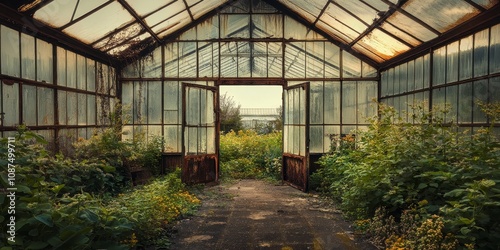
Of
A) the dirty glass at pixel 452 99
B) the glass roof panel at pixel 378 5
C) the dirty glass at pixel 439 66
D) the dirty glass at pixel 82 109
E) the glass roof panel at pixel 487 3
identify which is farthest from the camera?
the dirty glass at pixel 82 109

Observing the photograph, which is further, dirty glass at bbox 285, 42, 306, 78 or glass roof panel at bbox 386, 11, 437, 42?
dirty glass at bbox 285, 42, 306, 78

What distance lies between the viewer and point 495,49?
5434 millimetres

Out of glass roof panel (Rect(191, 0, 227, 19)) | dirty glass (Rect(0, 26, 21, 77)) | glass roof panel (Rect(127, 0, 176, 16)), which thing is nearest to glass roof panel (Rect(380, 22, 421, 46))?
glass roof panel (Rect(191, 0, 227, 19))

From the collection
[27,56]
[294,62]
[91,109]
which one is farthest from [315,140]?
[27,56]

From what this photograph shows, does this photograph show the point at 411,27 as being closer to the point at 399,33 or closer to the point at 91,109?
the point at 399,33

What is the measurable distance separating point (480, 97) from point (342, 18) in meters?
3.54

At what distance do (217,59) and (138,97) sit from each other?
2.27m

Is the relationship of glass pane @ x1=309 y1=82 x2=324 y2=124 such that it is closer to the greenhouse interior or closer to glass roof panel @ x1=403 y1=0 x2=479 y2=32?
the greenhouse interior

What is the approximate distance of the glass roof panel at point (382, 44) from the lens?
26.8ft

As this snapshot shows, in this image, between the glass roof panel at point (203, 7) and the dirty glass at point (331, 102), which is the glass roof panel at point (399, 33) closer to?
the dirty glass at point (331, 102)

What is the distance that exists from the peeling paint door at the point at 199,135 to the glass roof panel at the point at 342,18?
324 cm

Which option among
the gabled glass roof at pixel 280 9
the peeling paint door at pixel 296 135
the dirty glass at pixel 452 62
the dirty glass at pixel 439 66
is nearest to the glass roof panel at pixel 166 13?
the gabled glass roof at pixel 280 9

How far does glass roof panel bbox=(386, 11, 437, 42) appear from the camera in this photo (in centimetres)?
690

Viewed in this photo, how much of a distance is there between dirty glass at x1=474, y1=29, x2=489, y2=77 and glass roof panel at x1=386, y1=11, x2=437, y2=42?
1.12m
